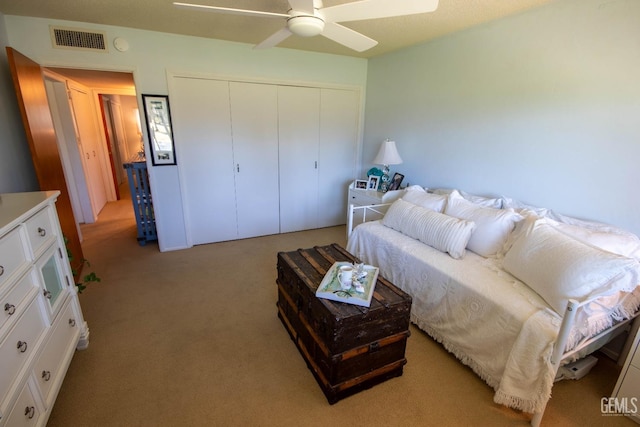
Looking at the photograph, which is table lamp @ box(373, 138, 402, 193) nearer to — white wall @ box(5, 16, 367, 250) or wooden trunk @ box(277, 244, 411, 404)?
white wall @ box(5, 16, 367, 250)

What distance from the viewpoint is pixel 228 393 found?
1.65 meters

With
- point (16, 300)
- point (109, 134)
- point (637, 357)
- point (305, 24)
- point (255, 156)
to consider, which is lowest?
point (637, 357)

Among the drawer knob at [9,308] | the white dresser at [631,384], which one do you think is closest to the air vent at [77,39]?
the drawer knob at [9,308]

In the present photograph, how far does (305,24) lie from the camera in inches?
63.1

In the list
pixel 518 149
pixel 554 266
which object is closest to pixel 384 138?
pixel 518 149

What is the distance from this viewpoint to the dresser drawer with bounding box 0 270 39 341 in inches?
45.8

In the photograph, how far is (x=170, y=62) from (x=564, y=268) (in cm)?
367

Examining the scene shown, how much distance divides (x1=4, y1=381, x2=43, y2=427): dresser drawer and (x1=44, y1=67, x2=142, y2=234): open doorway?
3177 millimetres

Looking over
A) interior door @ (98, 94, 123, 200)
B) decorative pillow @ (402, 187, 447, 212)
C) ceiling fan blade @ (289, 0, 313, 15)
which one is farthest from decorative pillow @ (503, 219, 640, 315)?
interior door @ (98, 94, 123, 200)

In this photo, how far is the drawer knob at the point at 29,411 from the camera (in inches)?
48.3

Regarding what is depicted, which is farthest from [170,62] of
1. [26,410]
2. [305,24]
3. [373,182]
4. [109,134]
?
[109,134]

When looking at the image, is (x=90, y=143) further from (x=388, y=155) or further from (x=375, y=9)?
(x=375, y=9)

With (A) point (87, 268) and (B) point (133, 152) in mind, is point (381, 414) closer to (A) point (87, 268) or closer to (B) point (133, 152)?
(A) point (87, 268)

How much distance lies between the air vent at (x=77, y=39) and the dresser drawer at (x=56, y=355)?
2.37 metres
